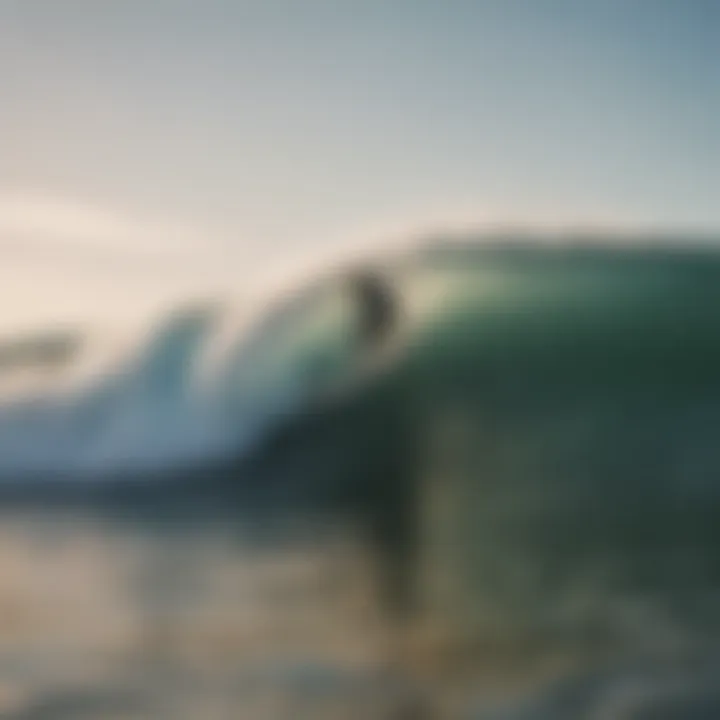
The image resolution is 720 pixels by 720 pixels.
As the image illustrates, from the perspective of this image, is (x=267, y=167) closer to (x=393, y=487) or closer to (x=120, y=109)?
(x=120, y=109)

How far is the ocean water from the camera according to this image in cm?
93

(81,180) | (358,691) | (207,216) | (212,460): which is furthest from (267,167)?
(358,691)

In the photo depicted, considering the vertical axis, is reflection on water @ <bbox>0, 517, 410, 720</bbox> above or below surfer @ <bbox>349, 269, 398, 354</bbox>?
below

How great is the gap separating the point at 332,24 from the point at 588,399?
45cm

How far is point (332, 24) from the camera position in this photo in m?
1.02

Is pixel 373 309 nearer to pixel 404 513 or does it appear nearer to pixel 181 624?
pixel 404 513

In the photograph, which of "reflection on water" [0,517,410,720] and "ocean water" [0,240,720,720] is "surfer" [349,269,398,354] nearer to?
"ocean water" [0,240,720,720]

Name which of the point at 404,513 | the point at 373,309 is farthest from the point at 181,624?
the point at 373,309

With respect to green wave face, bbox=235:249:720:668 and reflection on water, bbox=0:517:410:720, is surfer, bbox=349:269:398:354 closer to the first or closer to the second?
green wave face, bbox=235:249:720:668

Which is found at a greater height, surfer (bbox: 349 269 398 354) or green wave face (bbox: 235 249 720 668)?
surfer (bbox: 349 269 398 354)

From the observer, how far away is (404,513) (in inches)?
38.8

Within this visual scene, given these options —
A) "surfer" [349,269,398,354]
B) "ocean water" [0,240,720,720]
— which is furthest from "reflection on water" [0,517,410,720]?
"surfer" [349,269,398,354]

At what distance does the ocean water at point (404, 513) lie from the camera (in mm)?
930

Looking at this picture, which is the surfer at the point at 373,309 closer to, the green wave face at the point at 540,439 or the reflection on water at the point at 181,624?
the green wave face at the point at 540,439
